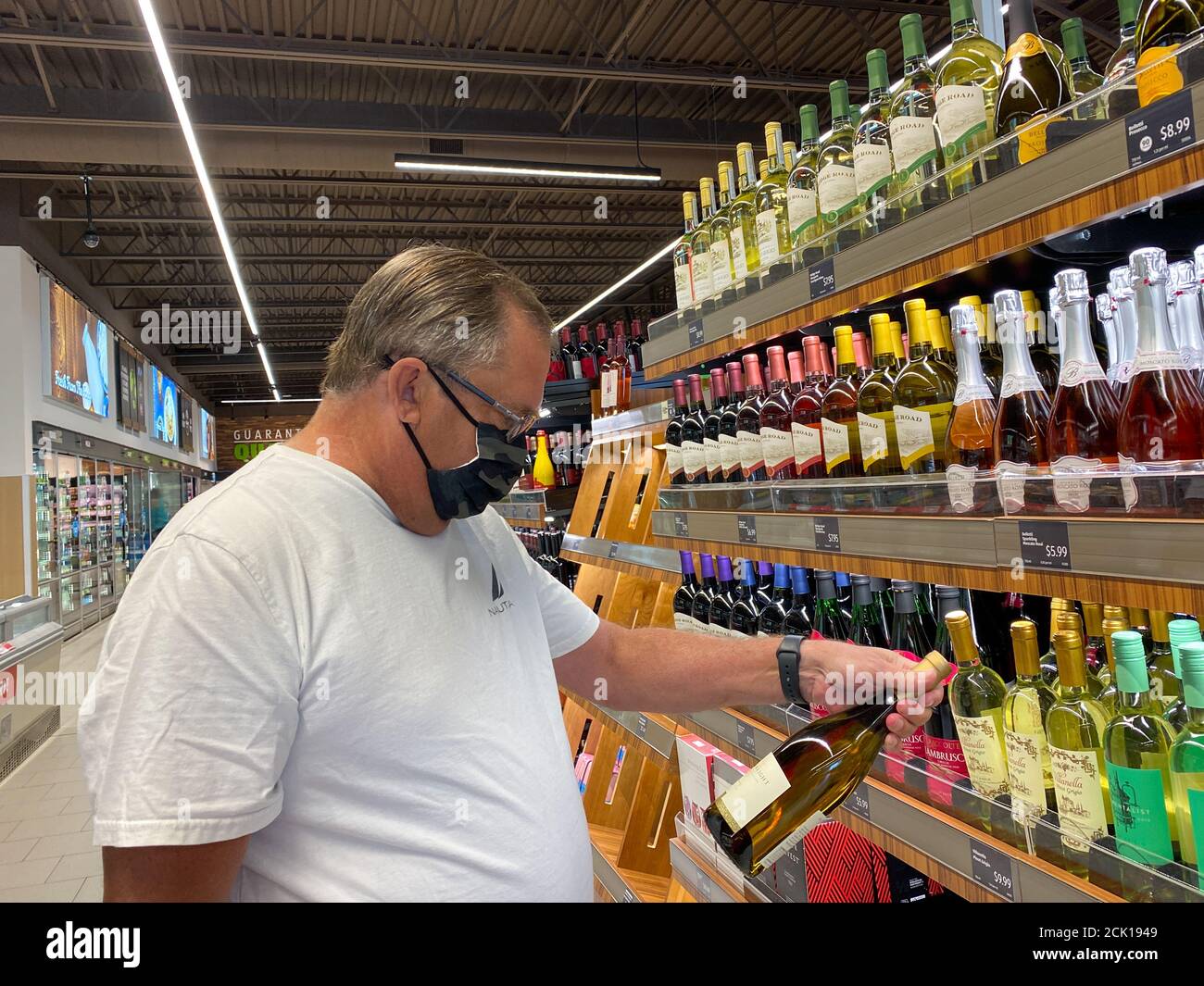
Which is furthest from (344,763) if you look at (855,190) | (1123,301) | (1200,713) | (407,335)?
(855,190)

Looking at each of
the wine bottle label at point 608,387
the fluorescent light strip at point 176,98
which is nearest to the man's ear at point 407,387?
the wine bottle label at point 608,387

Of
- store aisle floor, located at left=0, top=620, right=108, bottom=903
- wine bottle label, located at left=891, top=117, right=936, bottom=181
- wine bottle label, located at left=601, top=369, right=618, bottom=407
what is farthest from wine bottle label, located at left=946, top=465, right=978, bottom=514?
store aisle floor, located at left=0, top=620, right=108, bottom=903

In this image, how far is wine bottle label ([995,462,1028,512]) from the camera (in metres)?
1.26

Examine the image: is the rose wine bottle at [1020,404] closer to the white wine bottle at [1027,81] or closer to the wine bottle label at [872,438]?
the wine bottle label at [872,438]

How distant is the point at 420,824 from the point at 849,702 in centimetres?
75

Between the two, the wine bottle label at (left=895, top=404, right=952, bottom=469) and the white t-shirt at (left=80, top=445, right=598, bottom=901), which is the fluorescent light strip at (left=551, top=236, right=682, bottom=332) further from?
the white t-shirt at (left=80, top=445, right=598, bottom=901)

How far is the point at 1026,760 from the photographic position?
1.34 meters

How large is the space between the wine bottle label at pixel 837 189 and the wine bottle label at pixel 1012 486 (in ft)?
2.43

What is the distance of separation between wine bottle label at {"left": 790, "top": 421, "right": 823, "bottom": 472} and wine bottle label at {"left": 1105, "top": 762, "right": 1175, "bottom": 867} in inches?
34.9

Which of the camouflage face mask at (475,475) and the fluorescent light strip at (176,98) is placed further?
the fluorescent light strip at (176,98)

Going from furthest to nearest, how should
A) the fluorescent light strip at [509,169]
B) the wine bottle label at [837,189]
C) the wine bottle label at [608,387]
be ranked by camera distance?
the fluorescent light strip at [509,169] → the wine bottle label at [608,387] → the wine bottle label at [837,189]

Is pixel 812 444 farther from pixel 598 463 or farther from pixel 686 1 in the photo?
pixel 686 1

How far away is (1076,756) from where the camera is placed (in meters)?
1.25

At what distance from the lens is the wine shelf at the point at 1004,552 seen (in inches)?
39.7
